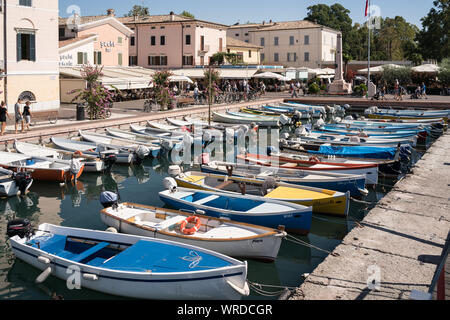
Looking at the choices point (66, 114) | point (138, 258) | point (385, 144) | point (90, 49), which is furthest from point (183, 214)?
point (90, 49)

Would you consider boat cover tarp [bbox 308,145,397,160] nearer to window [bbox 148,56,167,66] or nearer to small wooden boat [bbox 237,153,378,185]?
small wooden boat [bbox 237,153,378,185]

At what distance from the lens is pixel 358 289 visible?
8742mm

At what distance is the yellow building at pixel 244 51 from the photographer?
65.4m

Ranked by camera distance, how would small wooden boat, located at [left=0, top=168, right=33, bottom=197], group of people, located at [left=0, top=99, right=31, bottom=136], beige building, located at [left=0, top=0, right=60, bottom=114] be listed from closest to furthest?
small wooden boat, located at [left=0, top=168, right=33, bottom=197], group of people, located at [left=0, top=99, right=31, bottom=136], beige building, located at [left=0, top=0, right=60, bottom=114]

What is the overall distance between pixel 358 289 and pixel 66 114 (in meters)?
27.0

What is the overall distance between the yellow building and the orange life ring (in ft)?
176

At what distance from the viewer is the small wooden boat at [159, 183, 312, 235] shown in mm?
12750

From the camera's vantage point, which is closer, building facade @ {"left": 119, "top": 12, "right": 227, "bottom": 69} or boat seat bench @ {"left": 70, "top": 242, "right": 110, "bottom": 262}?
boat seat bench @ {"left": 70, "top": 242, "right": 110, "bottom": 262}

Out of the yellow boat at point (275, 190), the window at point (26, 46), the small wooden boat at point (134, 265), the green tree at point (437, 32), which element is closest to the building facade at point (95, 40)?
the window at point (26, 46)

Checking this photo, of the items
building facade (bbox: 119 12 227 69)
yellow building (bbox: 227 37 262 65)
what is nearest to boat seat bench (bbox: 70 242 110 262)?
building facade (bbox: 119 12 227 69)
